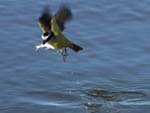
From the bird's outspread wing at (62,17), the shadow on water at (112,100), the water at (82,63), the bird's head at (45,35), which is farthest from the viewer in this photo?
the water at (82,63)

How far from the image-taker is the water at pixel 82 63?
10.5m

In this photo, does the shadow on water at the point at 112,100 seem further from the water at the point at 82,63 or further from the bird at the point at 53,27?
the bird at the point at 53,27

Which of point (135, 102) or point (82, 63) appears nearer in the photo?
point (135, 102)

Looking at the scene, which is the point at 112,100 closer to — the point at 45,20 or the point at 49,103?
the point at 49,103

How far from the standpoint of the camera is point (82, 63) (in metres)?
11.7

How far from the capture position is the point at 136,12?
14.0 metres

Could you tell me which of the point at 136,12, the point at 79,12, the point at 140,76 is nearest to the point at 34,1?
the point at 79,12

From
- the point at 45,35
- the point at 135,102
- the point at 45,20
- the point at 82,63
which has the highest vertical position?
the point at 45,20

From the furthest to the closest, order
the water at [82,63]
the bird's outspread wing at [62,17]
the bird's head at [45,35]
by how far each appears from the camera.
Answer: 1. the water at [82,63]
2. the bird's outspread wing at [62,17]
3. the bird's head at [45,35]

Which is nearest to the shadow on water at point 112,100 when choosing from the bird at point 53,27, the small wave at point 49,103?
the small wave at point 49,103

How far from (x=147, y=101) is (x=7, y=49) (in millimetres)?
2823

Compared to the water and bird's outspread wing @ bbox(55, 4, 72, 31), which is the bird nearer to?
bird's outspread wing @ bbox(55, 4, 72, 31)

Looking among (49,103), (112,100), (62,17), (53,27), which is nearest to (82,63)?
(112,100)

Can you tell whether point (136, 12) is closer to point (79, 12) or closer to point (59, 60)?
point (79, 12)
